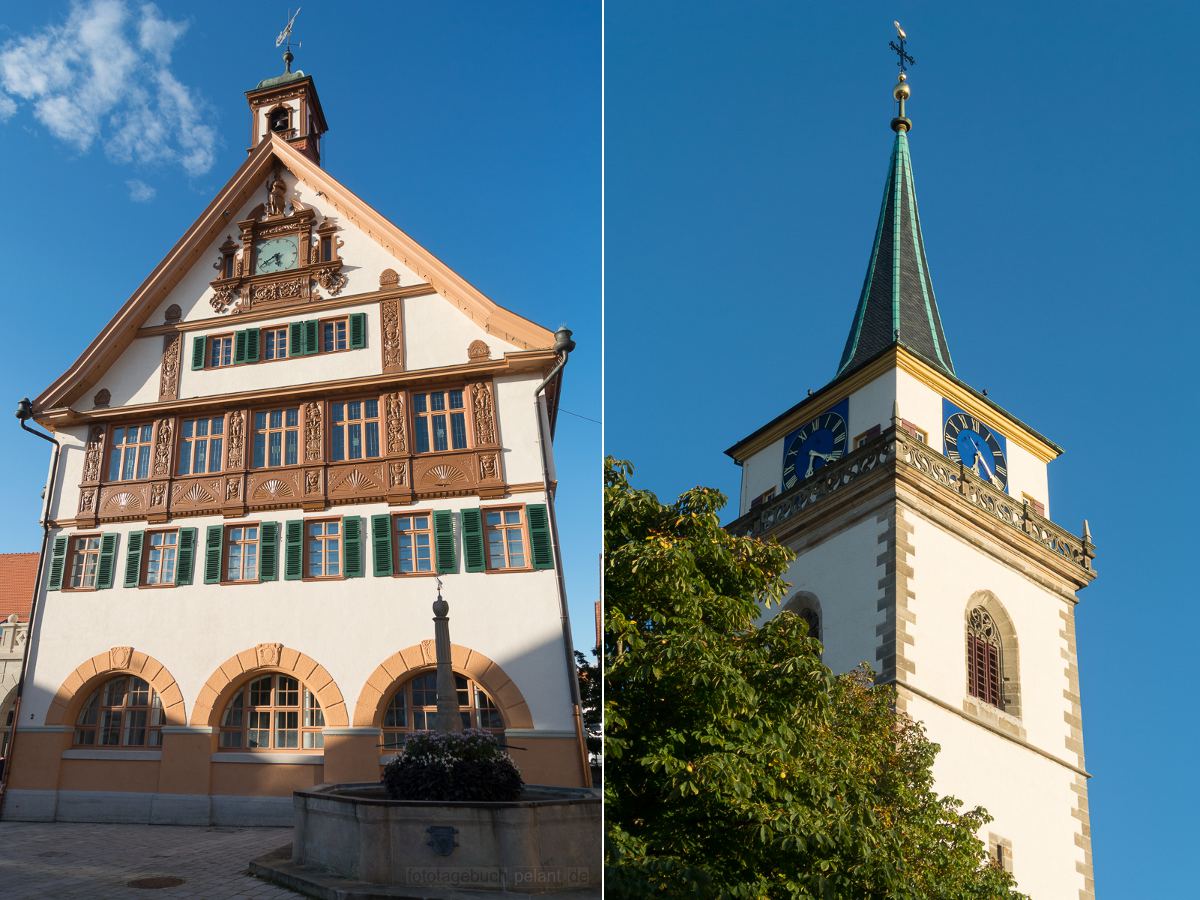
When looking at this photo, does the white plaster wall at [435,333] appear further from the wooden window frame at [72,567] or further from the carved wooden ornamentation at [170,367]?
the wooden window frame at [72,567]

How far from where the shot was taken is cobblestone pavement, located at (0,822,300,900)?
4871 mm

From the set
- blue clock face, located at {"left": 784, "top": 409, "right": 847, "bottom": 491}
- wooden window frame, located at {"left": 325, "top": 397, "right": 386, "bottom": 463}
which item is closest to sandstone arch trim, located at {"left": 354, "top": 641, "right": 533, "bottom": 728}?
wooden window frame, located at {"left": 325, "top": 397, "right": 386, "bottom": 463}

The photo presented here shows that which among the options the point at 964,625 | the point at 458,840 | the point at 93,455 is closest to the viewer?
the point at 458,840

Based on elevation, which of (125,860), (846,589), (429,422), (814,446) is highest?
(814,446)

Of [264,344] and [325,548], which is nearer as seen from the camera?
[325,548]

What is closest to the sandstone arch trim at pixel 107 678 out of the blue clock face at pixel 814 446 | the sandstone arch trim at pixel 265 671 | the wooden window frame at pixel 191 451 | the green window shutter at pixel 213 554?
the sandstone arch trim at pixel 265 671

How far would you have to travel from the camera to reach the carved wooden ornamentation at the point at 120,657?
21.5 feet

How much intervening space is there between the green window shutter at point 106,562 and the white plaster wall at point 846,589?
12902 millimetres

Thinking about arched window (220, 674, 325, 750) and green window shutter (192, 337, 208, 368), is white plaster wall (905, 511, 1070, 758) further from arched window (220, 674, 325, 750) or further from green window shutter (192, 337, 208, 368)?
green window shutter (192, 337, 208, 368)

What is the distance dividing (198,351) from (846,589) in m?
14.0

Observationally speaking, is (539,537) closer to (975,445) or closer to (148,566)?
(148,566)

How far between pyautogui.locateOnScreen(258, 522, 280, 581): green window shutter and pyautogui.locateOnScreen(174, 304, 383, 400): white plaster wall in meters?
0.76

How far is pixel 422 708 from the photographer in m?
7.04

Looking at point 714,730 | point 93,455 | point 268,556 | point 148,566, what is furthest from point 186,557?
point 714,730
